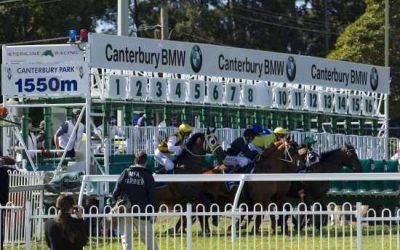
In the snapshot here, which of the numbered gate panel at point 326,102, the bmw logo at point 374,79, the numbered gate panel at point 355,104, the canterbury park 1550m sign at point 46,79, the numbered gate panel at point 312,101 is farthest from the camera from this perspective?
the numbered gate panel at point 355,104

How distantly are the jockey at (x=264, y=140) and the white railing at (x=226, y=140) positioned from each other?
2.85 m

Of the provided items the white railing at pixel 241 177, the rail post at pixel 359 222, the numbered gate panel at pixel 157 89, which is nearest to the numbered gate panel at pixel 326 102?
the numbered gate panel at pixel 157 89

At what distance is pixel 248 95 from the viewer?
31.0 meters

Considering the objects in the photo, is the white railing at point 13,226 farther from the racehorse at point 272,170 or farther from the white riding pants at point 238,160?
the white riding pants at point 238,160

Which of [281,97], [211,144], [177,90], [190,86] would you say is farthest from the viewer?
[281,97]

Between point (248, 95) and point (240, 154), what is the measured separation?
24.5 ft

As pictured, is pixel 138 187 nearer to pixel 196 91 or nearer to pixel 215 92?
pixel 196 91

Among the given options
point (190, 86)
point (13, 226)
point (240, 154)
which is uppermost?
point (190, 86)

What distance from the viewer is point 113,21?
192 feet

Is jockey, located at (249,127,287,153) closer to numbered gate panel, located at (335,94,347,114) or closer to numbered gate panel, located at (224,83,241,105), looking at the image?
numbered gate panel, located at (224,83,241,105)

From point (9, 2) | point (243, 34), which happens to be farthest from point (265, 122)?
point (243, 34)

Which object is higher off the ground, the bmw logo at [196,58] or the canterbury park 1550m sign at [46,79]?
the bmw logo at [196,58]

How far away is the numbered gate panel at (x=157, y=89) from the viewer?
88.0 feet

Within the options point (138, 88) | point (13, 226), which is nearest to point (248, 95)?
point (138, 88)
